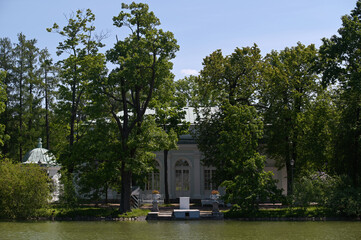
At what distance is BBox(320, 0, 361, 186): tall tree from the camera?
25.7 metres

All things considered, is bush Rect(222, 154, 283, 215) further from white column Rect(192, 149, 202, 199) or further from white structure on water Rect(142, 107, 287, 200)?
white structure on water Rect(142, 107, 287, 200)

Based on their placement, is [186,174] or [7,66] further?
[7,66]

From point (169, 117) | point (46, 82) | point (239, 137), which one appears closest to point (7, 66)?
point (46, 82)

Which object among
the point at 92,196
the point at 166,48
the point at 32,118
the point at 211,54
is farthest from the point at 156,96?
the point at 32,118

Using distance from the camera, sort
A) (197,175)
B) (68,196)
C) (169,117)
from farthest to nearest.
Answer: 1. (197,175)
2. (169,117)
3. (68,196)

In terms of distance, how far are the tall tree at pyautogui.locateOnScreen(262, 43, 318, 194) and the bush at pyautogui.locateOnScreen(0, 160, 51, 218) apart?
49.2ft

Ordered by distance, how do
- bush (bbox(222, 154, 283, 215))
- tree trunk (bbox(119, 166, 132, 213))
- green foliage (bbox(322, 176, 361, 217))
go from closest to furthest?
green foliage (bbox(322, 176, 361, 217)) < bush (bbox(222, 154, 283, 215)) < tree trunk (bbox(119, 166, 132, 213))

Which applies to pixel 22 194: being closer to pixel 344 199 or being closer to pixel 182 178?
pixel 182 178

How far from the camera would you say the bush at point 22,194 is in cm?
2503

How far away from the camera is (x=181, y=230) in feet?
65.8

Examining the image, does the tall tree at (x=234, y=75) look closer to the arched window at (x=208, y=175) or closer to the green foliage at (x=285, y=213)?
the arched window at (x=208, y=175)

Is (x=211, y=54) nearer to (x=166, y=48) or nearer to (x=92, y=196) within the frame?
(x=166, y=48)

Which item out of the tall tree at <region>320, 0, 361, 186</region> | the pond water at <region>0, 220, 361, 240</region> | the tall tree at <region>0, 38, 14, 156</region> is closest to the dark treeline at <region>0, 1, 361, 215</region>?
the tall tree at <region>320, 0, 361, 186</region>

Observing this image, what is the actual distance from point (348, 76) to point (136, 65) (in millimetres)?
12086
